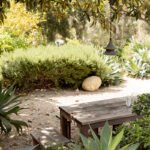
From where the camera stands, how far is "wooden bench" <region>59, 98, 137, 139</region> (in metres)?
5.08

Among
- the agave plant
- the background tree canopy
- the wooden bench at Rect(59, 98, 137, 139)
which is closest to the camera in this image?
the background tree canopy

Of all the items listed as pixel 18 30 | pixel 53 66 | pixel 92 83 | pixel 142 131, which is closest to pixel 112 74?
pixel 92 83

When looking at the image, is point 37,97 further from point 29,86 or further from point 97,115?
point 97,115

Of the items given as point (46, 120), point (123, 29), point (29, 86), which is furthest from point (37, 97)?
point (123, 29)

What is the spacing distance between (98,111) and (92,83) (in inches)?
169

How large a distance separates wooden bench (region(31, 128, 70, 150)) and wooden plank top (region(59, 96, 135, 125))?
0.38m

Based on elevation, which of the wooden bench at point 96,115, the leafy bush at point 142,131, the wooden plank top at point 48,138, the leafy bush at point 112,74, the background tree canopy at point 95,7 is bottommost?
the leafy bush at point 112,74

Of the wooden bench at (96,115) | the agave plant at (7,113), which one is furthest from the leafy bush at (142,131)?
the agave plant at (7,113)

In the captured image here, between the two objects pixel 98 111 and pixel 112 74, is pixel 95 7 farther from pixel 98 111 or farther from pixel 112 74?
pixel 112 74

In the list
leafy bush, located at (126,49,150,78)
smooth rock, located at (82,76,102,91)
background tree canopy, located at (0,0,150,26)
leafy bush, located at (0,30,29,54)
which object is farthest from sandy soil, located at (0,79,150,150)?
background tree canopy, located at (0,0,150,26)

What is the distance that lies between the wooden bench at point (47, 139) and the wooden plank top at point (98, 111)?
0.38m

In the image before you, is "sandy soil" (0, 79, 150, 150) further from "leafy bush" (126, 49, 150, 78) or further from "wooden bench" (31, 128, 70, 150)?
"wooden bench" (31, 128, 70, 150)

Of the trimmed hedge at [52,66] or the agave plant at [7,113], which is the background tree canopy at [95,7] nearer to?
the agave plant at [7,113]

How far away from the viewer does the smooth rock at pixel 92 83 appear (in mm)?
9812
